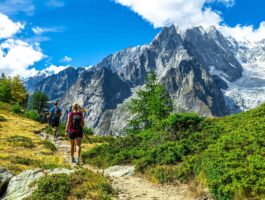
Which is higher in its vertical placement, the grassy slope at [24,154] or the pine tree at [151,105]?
the pine tree at [151,105]

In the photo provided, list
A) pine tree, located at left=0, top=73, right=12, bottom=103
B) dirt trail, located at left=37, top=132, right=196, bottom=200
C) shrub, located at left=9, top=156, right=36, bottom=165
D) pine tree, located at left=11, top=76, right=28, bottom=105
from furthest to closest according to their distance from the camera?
1. pine tree, located at left=11, top=76, right=28, bottom=105
2. pine tree, located at left=0, top=73, right=12, bottom=103
3. shrub, located at left=9, top=156, right=36, bottom=165
4. dirt trail, located at left=37, top=132, right=196, bottom=200

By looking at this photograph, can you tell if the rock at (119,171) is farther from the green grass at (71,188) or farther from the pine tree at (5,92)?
the pine tree at (5,92)

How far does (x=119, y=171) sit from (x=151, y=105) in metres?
19.0

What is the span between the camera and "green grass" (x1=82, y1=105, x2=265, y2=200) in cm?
1105

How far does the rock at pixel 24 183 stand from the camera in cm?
1280

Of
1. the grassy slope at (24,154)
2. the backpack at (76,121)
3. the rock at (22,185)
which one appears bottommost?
the rock at (22,185)

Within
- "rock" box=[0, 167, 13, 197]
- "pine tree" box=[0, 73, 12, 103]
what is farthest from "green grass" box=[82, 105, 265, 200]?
"pine tree" box=[0, 73, 12, 103]

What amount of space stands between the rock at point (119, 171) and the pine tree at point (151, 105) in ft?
49.0

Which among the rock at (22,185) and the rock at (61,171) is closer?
the rock at (22,185)

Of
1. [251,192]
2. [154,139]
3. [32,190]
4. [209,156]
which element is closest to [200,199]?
[209,156]

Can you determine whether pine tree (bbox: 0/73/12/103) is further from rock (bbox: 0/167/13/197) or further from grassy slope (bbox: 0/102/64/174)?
rock (bbox: 0/167/13/197)

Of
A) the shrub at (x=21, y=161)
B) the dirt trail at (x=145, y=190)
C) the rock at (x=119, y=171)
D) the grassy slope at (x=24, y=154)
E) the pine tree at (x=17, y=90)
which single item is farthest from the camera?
the pine tree at (x=17, y=90)

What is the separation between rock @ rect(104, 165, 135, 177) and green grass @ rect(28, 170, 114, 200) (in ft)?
16.2

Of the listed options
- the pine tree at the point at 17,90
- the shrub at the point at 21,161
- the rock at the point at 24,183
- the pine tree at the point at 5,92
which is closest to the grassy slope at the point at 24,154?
the shrub at the point at 21,161
